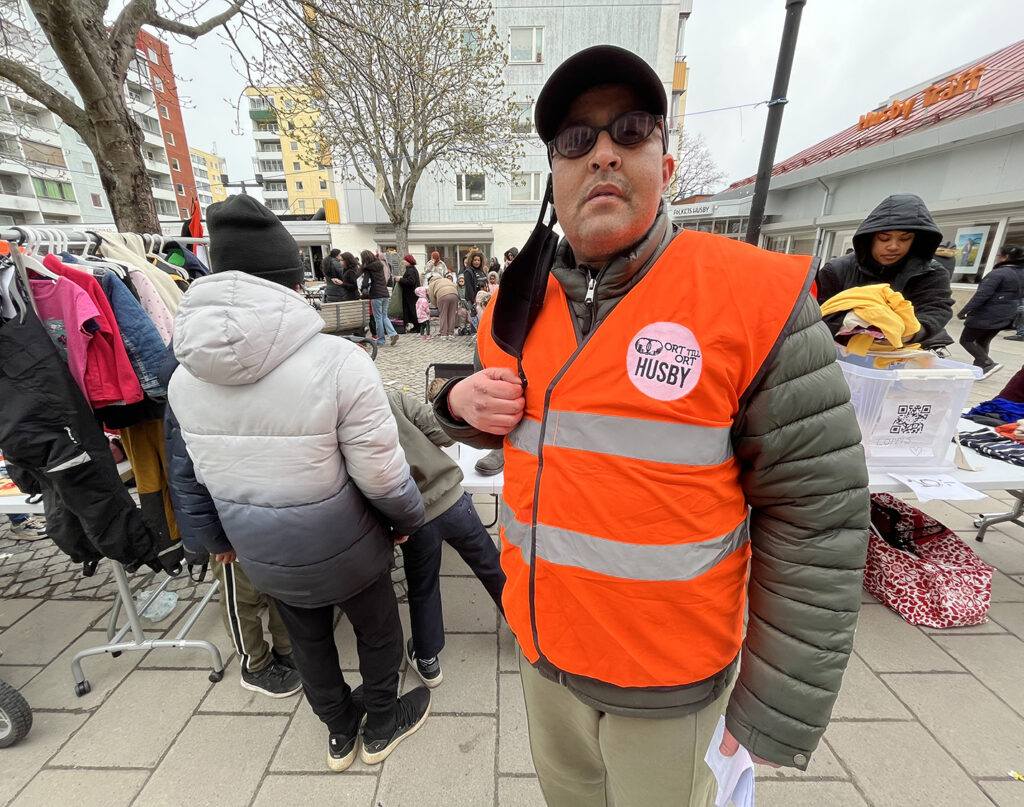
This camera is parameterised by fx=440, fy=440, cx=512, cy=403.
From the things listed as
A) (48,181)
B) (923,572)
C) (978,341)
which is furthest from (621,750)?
(48,181)

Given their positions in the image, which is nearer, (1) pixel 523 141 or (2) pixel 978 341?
(2) pixel 978 341

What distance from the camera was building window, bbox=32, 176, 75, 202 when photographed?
110 feet

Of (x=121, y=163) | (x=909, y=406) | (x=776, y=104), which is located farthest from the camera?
(x=121, y=163)

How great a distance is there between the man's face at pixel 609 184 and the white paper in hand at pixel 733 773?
1201mm

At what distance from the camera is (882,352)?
207 cm

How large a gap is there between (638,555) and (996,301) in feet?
30.9

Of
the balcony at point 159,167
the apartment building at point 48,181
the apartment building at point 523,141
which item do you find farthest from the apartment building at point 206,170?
the apartment building at point 523,141

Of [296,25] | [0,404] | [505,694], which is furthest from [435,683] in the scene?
[296,25]

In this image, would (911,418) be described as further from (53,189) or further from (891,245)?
(53,189)

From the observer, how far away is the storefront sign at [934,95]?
1045 centimetres

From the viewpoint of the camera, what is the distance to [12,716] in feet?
6.33

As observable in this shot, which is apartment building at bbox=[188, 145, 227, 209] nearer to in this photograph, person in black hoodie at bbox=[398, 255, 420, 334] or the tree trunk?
person in black hoodie at bbox=[398, 255, 420, 334]

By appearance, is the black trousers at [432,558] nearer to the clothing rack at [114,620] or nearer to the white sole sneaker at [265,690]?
the white sole sneaker at [265,690]

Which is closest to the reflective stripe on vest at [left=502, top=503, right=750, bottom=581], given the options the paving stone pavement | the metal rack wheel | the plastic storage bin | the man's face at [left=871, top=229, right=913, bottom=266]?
the paving stone pavement
